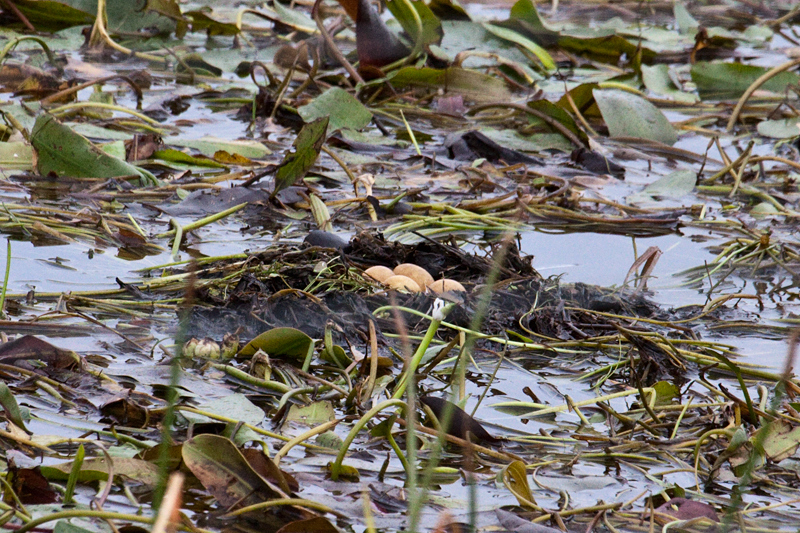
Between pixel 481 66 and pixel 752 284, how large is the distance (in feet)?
8.02

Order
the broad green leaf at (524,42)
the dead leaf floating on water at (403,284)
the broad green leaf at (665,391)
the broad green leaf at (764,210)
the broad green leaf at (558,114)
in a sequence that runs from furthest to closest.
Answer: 1. the broad green leaf at (524,42)
2. the broad green leaf at (558,114)
3. the broad green leaf at (764,210)
4. the dead leaf floating on water at (403,284)
5. the broad green leaf at (665,391)

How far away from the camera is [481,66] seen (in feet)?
14.8

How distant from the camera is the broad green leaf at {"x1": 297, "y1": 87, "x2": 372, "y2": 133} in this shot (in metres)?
3.29

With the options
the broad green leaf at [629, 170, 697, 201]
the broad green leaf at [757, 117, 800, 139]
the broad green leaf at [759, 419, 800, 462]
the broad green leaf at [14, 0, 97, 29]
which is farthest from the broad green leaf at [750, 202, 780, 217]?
the broad green leaf at [14, 0, 97, 29]

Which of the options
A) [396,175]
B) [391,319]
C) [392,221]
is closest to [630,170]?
[396,175]

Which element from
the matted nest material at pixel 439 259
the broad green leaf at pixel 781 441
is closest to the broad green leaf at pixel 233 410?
the matted nest material at pixel 439 259

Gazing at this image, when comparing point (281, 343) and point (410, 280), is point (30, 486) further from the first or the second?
point (410, 280)

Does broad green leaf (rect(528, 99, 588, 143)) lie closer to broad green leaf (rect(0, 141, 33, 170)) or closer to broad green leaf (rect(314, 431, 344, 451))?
broad green leaf (rect(0, 141, 33, 170))

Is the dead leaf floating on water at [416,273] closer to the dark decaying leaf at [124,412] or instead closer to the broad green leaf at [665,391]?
the broad green leaf at [665,391]

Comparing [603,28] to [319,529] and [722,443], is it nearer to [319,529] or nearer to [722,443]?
[722,443]

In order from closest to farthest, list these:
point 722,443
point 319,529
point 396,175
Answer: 1. point 319,529
2. point 722,443
3. point 396,175

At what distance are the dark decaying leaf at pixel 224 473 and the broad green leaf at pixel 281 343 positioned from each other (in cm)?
45

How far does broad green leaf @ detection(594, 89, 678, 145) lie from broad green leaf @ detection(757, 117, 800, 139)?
0.49m

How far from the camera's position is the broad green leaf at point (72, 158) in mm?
2584
